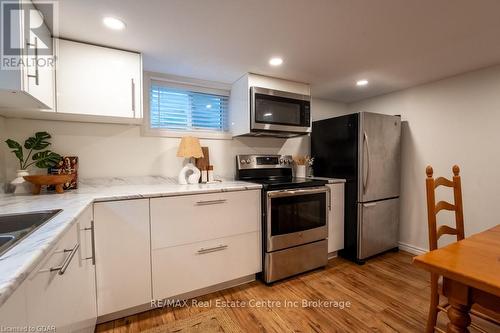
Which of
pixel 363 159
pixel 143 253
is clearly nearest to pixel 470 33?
pixel 363 159

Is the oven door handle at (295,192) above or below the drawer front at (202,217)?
above

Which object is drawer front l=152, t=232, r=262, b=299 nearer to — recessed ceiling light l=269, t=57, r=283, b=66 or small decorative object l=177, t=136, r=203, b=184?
small decorative object l=177, t=136, r=203, b=184

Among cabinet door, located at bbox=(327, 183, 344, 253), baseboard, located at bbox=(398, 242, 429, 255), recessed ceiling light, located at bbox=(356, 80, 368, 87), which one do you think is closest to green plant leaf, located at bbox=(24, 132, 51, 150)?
cabinet door, located at bbox=(327, 183, 344, 253)

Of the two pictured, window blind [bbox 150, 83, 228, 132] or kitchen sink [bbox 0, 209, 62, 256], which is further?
window blind [bbox 150, 83, 228, 132]

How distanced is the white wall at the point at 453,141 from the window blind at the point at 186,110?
223cm

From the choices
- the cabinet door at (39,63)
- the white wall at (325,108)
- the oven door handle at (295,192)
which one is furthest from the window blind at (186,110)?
the white wall at (325,108)

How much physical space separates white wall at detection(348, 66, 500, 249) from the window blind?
2230 millimetres

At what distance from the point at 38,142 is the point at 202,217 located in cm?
139

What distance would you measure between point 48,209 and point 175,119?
4.83ft

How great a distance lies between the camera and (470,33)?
62.7 inches

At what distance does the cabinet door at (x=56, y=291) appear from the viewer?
2.16ft

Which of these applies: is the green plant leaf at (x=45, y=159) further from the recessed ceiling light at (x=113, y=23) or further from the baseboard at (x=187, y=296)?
the baseboard at (x=187, y=296)

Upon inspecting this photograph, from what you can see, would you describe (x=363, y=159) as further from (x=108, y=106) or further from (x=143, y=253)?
(x=108, y=106)

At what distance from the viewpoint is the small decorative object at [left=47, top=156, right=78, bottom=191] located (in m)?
1.79
